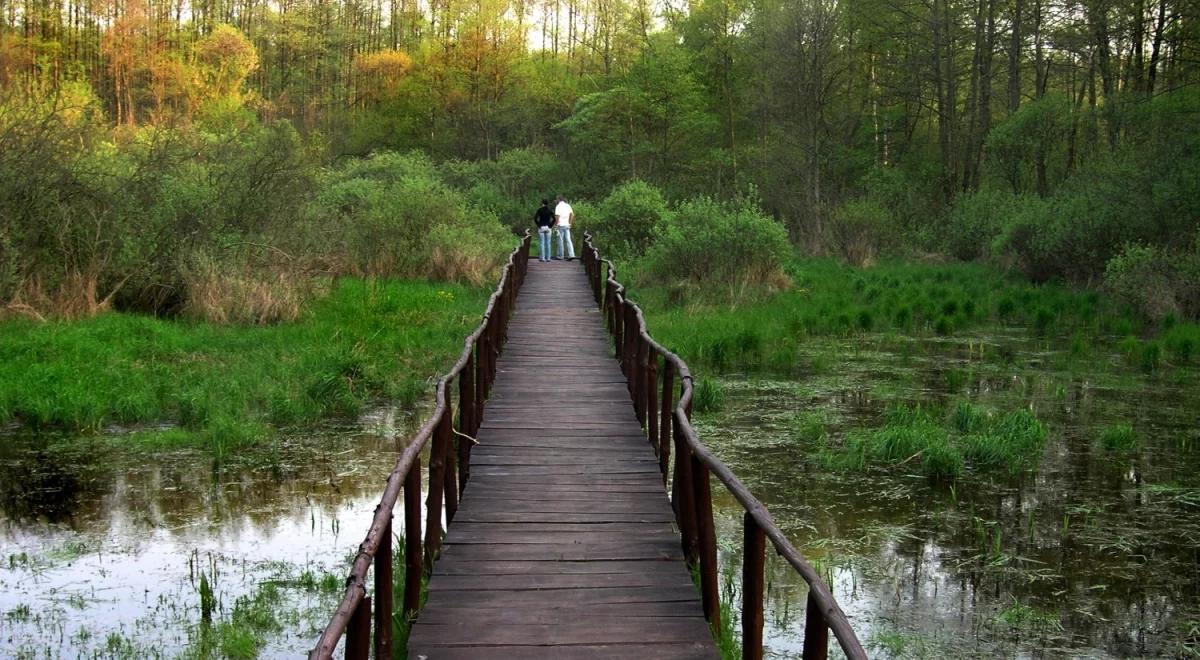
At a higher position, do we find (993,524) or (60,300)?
(60,300)

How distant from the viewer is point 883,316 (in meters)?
17.2

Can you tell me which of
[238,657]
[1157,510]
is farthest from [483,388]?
[1157,510]

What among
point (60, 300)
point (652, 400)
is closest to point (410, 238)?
point (60, 300)

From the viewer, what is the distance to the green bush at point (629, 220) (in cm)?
2473

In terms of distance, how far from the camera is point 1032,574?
21.9ft

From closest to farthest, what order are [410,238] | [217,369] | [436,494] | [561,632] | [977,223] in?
1. [561,632]
2. [436,494]
3. [217,369]
4. [410,238]
5. [977,223]

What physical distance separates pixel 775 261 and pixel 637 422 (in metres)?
11.1

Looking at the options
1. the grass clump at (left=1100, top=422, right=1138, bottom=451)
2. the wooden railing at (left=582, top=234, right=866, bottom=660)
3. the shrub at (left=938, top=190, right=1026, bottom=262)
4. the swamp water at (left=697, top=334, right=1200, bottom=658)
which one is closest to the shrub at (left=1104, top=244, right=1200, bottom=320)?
the swamp water at (left=697, top=334, right=1200, bottom=658)

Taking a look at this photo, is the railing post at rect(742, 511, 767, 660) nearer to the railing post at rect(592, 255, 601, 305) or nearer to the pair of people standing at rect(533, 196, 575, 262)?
the railing post at rect(592, 255, 601, 305)

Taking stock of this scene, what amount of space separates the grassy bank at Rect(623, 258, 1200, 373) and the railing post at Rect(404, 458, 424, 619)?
8804 mm

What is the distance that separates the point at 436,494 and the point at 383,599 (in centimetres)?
147

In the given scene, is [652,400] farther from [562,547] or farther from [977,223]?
[977,223]

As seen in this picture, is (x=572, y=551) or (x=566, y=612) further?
(x=572, y=551)

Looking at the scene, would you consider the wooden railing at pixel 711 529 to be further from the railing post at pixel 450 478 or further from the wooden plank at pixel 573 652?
the railing post at pixel 450 478
